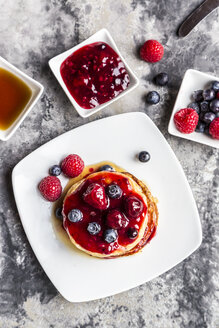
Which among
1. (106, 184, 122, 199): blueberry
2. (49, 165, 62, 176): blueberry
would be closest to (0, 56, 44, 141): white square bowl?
(49, 165, 62, 176): blueberry

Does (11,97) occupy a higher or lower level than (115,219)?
higher

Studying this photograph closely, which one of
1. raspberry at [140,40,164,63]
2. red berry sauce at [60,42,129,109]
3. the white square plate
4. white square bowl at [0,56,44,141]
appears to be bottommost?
the white square plate

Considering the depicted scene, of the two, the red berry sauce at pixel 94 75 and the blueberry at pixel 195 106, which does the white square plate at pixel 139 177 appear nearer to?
the red berry sauce at pixel 94 75

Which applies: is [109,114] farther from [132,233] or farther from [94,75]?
[132,233]

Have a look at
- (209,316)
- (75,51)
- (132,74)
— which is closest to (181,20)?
(132,74)

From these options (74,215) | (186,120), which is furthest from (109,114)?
(74,215)

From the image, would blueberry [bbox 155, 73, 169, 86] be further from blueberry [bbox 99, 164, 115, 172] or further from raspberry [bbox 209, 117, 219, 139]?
blueberry [bbox 99, 164, 115, 172]
